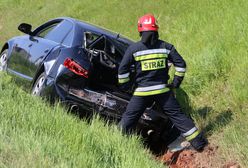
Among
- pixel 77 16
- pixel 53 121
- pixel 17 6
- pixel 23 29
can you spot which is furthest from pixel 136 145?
pixel 17 6

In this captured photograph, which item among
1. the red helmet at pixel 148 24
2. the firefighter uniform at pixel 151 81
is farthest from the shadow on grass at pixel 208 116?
the red helmet at pixel 148 24

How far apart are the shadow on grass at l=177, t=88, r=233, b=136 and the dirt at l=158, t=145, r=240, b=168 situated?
51cm

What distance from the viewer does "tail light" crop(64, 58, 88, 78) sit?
6938 mm

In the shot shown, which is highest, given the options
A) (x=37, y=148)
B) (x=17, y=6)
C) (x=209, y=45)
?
(x=37, y=148)

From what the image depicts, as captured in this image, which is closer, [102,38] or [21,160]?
[21,160]

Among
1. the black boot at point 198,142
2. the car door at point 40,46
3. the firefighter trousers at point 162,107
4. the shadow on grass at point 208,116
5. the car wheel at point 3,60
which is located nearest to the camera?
the firefighter trousers at point 162,107

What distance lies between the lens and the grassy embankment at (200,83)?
5016 mm

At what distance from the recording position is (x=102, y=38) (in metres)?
7.45

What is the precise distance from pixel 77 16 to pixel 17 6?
6.59 metres

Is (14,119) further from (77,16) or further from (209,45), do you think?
(77,16)

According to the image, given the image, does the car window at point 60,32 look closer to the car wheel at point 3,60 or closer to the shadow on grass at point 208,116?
the car wheel at point 3,60

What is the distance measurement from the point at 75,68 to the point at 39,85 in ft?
2.67

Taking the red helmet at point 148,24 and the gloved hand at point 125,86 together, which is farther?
the gloved hand at point 125,86

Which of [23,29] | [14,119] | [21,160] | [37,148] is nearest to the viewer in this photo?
[21,160]
